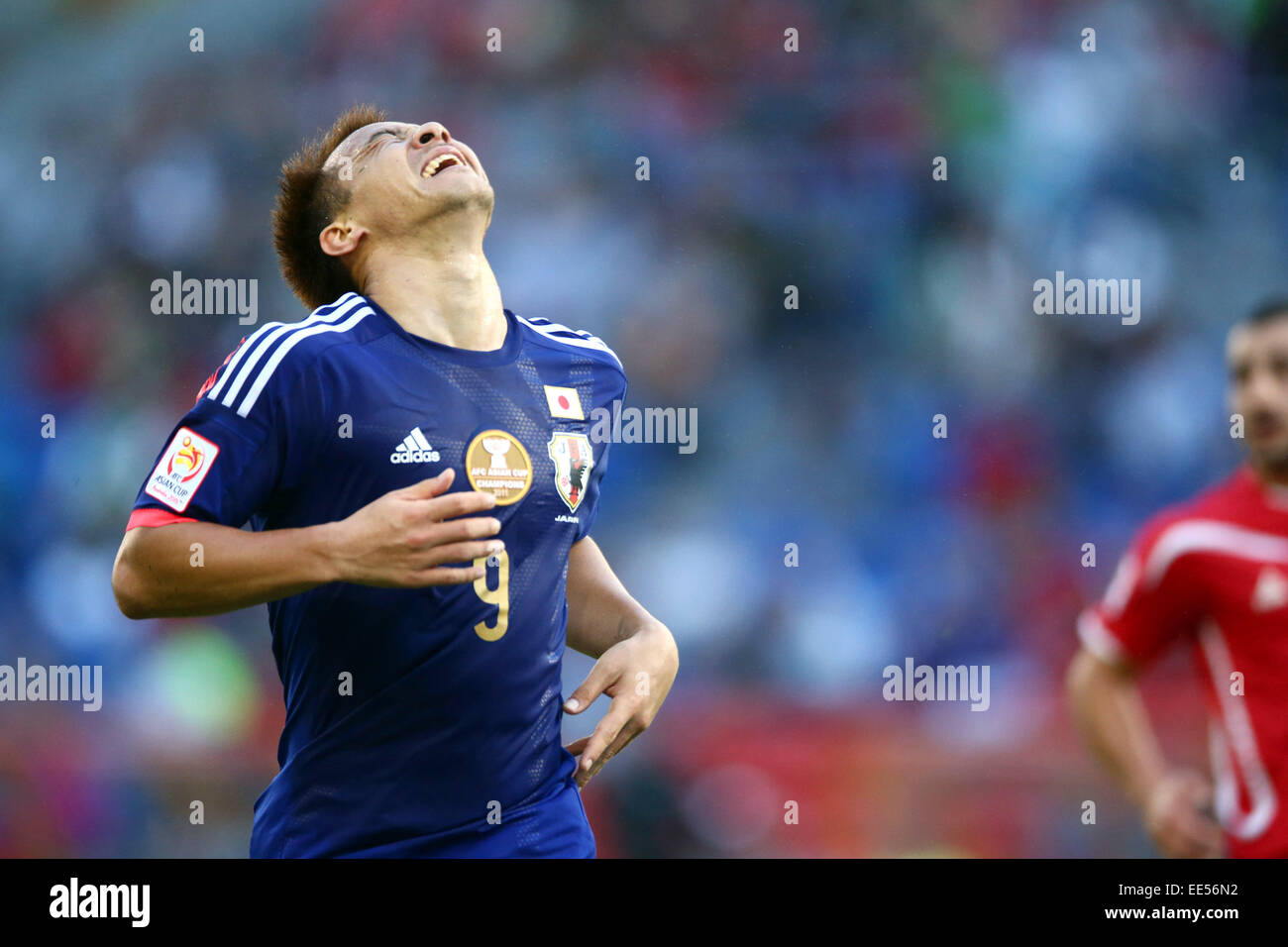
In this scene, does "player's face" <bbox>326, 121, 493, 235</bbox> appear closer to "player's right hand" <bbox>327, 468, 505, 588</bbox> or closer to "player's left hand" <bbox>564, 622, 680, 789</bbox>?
"player's right hand" <bbox>327, 468, 505, 588</bbox>

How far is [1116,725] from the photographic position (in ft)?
11.2

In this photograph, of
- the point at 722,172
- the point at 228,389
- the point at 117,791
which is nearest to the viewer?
the point at 228,389

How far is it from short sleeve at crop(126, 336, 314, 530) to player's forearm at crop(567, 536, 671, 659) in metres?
0.82

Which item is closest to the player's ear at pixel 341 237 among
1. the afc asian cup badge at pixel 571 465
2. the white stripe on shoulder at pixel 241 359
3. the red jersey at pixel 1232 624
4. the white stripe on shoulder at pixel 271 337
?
the white stripe on shoulder at pixel 271 337

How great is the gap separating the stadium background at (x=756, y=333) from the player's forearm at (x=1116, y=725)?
120 inches

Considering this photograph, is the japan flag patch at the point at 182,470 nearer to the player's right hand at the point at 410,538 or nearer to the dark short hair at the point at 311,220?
the player's right hand at the point at 410,538

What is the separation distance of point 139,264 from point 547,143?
8.47 feet

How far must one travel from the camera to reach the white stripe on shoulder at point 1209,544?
336cm

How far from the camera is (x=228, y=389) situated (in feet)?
8.82

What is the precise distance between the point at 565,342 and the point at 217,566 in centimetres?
109

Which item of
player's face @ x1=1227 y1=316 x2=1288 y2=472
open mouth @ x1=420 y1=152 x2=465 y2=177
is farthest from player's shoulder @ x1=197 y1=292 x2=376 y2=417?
player's face @ x1=1227 y1=316 x2=1288 y2=472

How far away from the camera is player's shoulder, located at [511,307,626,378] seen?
3.25 m
